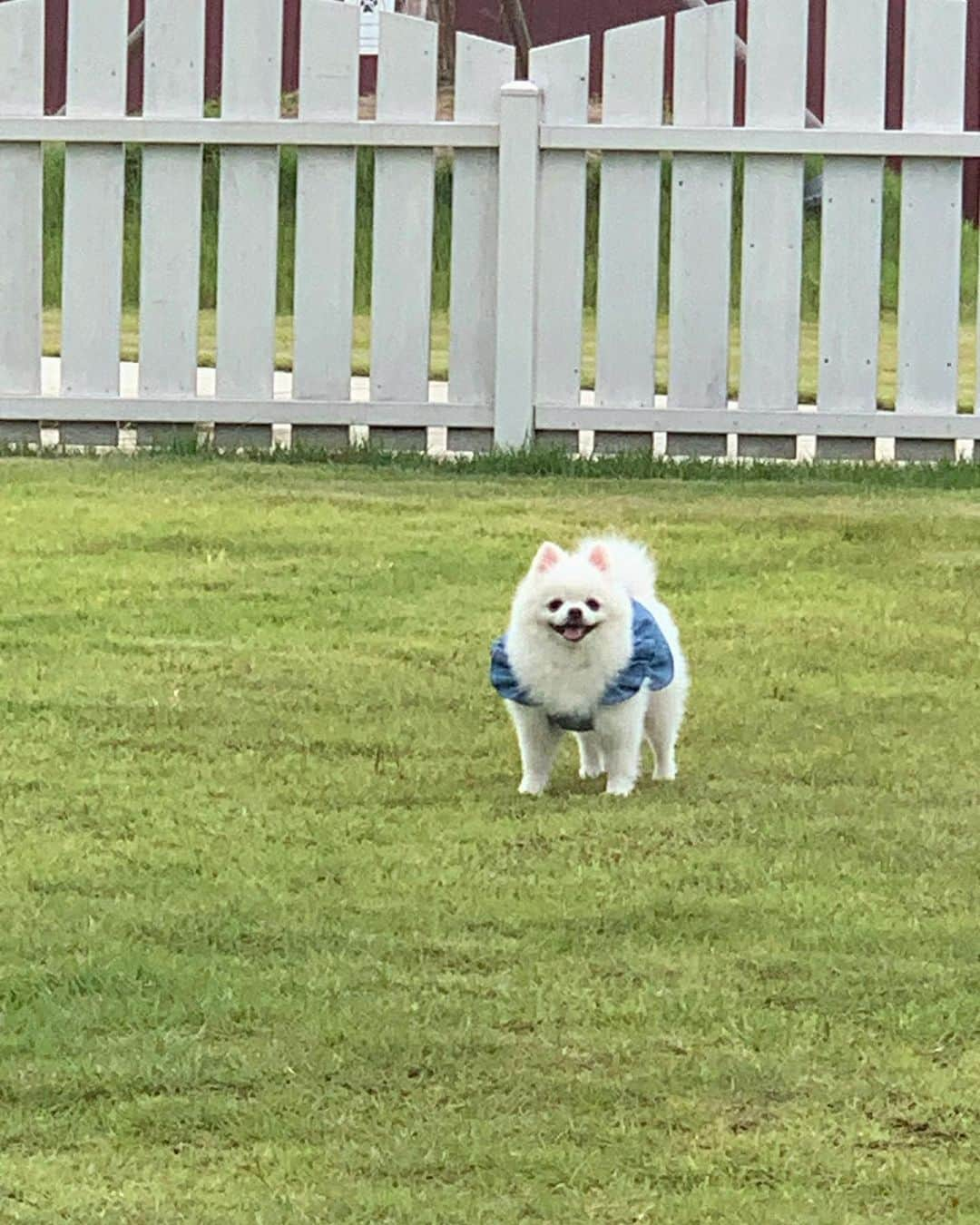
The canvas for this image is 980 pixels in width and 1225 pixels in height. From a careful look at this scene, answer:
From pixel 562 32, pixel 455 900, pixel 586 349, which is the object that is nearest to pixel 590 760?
pixel 455 900

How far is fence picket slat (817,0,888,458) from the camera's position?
9.91 meters

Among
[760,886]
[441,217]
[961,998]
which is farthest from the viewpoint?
[441,217]

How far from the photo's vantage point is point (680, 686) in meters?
5.92

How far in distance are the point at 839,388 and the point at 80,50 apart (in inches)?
120

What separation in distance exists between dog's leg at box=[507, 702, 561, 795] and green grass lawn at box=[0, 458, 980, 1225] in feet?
0.30

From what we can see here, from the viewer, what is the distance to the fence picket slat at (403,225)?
32.5ft

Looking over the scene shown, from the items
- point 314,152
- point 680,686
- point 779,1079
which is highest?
point 314,152

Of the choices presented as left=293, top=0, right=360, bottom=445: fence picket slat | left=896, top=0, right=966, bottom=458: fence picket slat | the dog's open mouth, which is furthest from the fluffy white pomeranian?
left=896, top=0, right=966, bottom=458: fence picket slat

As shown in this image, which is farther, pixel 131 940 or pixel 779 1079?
pixel 131 940

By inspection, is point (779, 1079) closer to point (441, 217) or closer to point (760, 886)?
point (760, 886)

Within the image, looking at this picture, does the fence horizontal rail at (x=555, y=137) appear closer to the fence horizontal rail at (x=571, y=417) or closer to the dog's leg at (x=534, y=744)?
the fence horizontal rail at (x=571, y=417)

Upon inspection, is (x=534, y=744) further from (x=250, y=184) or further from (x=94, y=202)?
(x=94, y=202)

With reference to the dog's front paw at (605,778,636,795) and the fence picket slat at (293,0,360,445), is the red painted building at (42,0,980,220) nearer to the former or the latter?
the fence picket slat at (293,0,360,445)

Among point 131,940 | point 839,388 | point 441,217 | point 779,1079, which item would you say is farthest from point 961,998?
point 441,217
